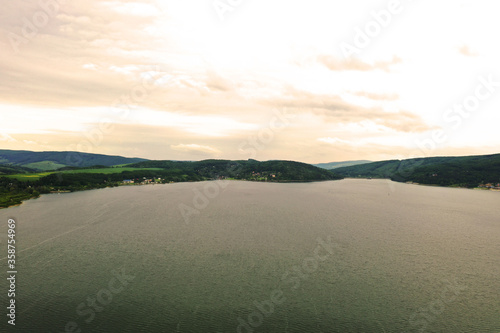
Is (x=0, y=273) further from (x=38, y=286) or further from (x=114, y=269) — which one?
(x=114, y=269)

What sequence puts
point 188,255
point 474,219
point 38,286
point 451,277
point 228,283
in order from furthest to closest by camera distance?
point 474,219, point 188,255, point 451,277, point 228,283, point 38,286

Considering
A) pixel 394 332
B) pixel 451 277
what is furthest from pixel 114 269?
pixel 451 277

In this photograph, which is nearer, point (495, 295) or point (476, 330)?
point (476, 330)

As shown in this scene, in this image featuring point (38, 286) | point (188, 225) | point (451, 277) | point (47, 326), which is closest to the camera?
point (47, 326)

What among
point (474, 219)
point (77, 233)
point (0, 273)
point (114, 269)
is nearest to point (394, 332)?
point (114, 269)

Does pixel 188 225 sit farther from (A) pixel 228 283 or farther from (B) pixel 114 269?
(A) pixel 228 283

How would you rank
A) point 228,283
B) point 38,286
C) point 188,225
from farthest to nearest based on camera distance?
point 188,225
point 228,283
point 38,286
